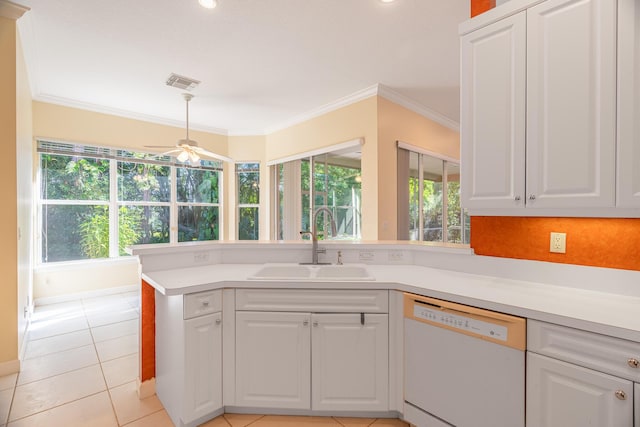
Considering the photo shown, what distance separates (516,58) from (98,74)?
4.22m

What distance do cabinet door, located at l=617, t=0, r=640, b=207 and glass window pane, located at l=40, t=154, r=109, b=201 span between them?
5.83 m

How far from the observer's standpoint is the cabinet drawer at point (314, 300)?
5.86ft

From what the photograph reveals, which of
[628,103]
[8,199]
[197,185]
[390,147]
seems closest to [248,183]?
[197,185]

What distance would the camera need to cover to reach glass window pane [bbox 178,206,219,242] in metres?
5.57

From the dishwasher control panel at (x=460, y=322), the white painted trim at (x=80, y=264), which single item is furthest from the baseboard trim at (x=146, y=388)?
the white painted trim at (x=80, y=264)

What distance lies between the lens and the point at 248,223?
613 centimetres

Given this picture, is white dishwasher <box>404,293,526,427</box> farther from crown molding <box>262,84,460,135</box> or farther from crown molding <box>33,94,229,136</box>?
crown molding <box>33,94,229,136</box>

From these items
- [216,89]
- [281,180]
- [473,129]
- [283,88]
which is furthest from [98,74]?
[473,129]

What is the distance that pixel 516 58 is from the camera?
1.63 metres

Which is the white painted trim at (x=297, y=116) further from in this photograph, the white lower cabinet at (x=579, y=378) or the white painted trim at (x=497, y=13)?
the white lower cabinet at (x=579, y=378)

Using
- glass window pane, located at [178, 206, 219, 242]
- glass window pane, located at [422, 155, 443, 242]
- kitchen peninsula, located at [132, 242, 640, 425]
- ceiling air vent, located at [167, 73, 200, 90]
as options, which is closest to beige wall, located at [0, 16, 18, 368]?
kitchen peninsula, located at [132, 242, 640, 425]

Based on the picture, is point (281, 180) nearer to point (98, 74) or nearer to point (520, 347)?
point (98, 74)

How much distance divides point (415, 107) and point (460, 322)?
12.2 feet

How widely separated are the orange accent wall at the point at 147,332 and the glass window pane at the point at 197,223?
144 inches
